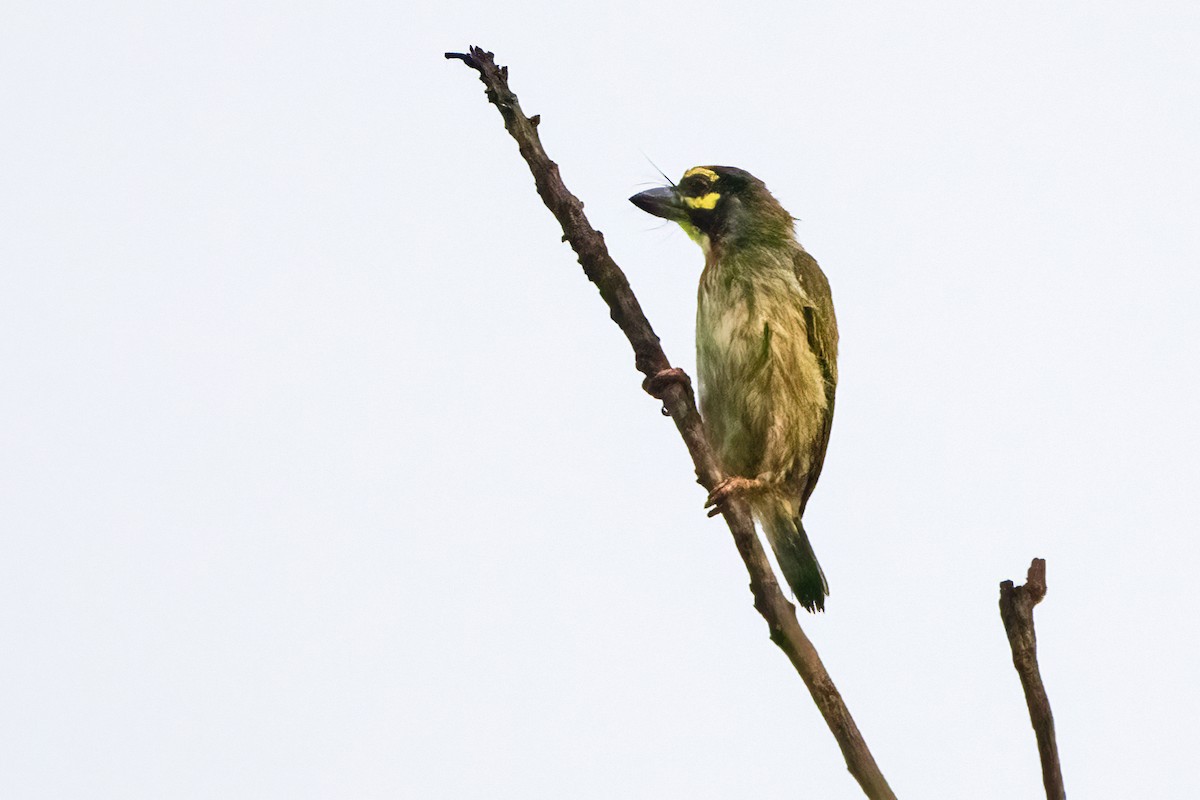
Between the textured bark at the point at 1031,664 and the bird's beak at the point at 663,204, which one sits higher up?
the bird's beak at the point at 663,204

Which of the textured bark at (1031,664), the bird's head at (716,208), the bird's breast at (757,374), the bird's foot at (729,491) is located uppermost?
the bird's head at (716,208)

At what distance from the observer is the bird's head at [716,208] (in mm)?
5844

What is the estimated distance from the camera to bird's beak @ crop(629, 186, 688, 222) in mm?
5770

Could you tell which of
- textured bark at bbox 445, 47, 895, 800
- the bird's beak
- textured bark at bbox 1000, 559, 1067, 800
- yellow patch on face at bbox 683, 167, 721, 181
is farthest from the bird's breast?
textured bark at bbox 1000, 559, 1067, 800

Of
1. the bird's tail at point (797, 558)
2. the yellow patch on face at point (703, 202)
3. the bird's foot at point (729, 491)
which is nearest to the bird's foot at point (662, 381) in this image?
the bird's foot at point (729, 491)

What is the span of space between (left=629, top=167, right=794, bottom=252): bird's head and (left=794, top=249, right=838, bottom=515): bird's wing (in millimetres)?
227

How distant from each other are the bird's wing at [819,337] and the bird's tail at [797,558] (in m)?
0.35

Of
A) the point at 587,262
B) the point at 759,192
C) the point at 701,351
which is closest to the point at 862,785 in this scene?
the point at 587,262

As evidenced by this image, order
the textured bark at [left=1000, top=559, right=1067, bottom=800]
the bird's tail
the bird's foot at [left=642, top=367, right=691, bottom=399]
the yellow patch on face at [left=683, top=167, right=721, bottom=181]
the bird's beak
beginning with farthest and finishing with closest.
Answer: the yellow patch on face at [left=683, top=167, right=721, bottom=181], the bird's beak, the bird's tail, the bird's foot at [left=642, top=367, right=691, bottom=399], the textured bark at [left=1000, top=559, right=1067, bottom=800]

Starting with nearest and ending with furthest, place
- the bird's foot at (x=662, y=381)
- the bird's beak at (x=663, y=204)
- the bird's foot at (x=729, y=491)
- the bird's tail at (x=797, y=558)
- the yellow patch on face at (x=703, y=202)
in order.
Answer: the bird's foot at (x=729, y=491), the bird's foot at (x=662, y=381), the bird's tail at (x=797, y=558), the bird's beak at (x=663, y=204), the yellow patch on face at (x=703, y=202)

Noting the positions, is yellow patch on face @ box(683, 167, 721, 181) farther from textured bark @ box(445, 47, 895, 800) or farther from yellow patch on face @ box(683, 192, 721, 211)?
textured bark @ box(445, 47, 895, 800)

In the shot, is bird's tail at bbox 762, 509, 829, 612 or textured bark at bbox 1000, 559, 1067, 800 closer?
textured bark at bbox 1000, 559, 1067, 800

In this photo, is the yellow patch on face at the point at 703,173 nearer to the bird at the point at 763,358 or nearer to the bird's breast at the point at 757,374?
the bird at the point at 763,358

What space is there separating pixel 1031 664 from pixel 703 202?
12.3 feet
